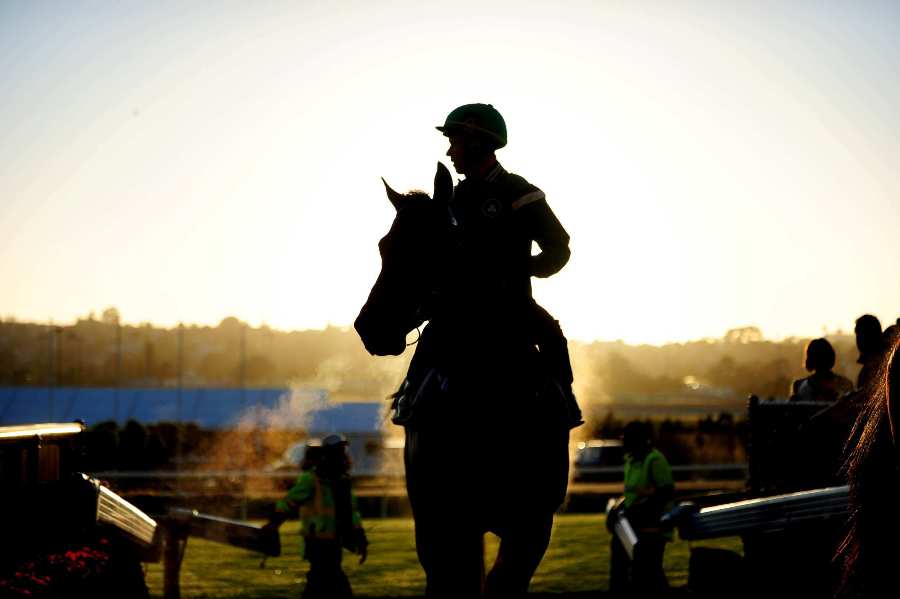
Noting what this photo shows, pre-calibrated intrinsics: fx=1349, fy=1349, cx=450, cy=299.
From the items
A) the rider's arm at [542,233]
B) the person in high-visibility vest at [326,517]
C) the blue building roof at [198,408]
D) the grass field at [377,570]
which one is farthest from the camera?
the blue building roof at [198,408]

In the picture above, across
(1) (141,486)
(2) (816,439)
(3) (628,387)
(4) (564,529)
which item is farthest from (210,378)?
(2) (816,439)

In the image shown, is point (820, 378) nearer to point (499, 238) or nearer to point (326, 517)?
point (326, 517)

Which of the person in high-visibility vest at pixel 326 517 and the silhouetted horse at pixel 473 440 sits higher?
the silhouetted horse at pixel 473 440

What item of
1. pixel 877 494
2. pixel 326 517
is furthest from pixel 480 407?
pixel 326 517

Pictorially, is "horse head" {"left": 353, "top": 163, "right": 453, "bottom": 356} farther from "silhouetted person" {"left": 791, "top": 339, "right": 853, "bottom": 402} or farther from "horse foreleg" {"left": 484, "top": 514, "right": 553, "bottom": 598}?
"silhouetted person" {"left": 791, "top": 339, "right": 853, "bottom": 402}

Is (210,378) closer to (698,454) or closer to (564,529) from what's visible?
(698,454)

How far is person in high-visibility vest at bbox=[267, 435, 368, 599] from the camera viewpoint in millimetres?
13164

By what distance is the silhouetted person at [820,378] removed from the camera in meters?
12.0

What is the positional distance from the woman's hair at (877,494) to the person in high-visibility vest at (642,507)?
26.9 feet

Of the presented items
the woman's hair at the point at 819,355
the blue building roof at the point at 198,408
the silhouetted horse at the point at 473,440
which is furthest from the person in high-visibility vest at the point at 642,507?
the blue building roof at the point at 198,408

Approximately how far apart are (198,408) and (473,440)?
2389 inches

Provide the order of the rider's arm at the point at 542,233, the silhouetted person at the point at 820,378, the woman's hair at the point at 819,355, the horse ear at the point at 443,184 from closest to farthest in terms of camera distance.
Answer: the horse ear at the point at 443,184
the rider's arm at the point at 542,233
the silhouetted person at the point at 820,378
the woman's hair at the point at 819,355

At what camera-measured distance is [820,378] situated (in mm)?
12125

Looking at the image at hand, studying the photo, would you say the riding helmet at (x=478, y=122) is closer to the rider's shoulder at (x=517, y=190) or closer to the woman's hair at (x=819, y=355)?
the rider's shoulder at (x=517, y=190)
